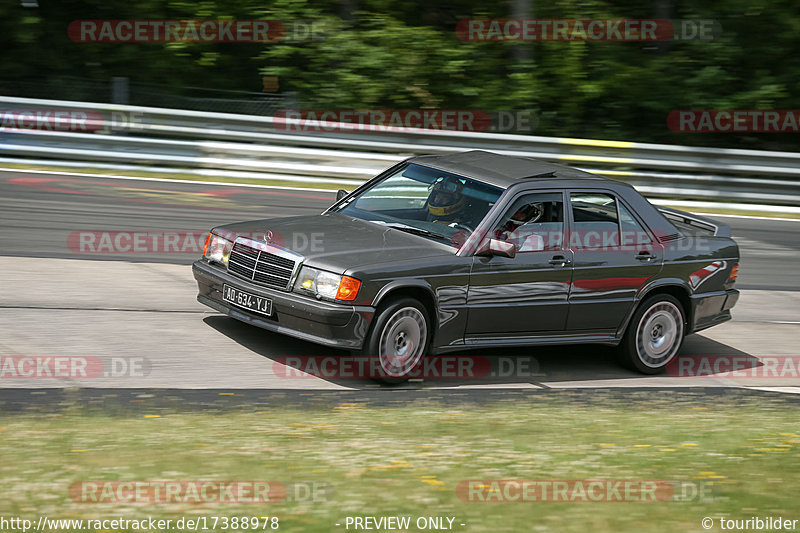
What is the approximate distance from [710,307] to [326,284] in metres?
3.67

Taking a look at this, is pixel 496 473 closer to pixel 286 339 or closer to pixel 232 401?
pixel 232 401

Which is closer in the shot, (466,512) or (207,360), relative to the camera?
(466,512)

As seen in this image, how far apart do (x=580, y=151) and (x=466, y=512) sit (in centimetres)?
1342

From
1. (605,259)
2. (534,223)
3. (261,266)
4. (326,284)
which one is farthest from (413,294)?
(605,259)

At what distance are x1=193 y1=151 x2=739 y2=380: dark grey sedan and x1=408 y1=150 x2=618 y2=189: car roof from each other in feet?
0.06

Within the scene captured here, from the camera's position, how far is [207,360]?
24.1 ft

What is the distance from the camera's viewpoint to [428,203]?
26.2ft

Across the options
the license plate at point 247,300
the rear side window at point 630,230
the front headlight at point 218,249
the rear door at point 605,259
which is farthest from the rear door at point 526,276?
the front headlight at point 218,249

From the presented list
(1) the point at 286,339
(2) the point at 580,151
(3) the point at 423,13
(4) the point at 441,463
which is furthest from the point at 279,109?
(4) the point at 441,463

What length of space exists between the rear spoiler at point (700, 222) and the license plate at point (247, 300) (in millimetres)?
3843

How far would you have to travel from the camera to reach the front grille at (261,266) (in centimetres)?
719

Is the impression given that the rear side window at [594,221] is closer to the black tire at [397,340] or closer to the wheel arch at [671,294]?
the wheel arch at [671,294]

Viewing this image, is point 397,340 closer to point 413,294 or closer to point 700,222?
point 413,294

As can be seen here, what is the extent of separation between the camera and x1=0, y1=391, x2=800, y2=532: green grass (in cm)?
467
